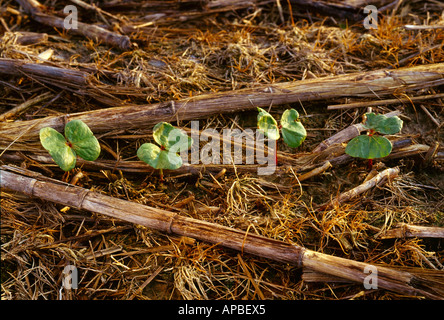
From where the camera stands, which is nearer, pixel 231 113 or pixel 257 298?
pixel 257 298

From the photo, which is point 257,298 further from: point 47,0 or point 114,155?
point 47,0

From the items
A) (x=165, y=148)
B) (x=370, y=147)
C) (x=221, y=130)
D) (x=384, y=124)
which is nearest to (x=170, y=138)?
(x=165, y=148)

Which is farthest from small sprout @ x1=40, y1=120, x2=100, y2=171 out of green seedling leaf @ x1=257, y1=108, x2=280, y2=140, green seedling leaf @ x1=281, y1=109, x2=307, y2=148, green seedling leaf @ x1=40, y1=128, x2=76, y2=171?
green seedling leaf @ x1=281, y1=109, x2=307, y2=148

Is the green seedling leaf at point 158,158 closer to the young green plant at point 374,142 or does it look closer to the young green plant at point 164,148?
the young green plant at point 164,148

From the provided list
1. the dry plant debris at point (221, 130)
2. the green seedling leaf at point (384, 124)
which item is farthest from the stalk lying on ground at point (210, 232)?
the green seedling leaf at point (384, 124)

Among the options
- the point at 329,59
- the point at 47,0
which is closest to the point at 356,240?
the point at 329,59

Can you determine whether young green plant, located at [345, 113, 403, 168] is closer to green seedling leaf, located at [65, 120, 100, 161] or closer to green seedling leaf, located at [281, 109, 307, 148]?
green seedling leaf, located at [281, 109, 307, 148]
